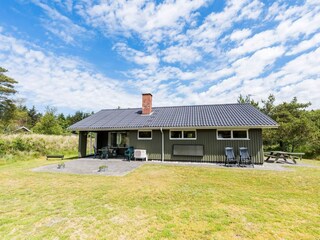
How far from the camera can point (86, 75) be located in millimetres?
14711

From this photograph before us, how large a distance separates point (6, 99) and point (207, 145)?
1145 inches

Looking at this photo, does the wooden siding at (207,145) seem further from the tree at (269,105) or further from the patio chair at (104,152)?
the tree at (269,105)

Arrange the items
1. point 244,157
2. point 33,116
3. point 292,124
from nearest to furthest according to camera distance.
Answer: point 244,157 < point 292,124 < point 33,116

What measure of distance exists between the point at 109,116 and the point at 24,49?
7.81m

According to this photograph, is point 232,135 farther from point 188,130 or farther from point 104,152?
point 104,152

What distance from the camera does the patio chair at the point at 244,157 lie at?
10.5 meters

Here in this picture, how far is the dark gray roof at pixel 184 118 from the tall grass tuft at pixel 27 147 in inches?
180

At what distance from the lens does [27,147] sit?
48.3 feet

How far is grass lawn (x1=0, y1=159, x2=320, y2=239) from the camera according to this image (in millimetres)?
3199

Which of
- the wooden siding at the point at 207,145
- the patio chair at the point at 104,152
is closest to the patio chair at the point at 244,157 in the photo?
the wooden siding at the point at 207,145

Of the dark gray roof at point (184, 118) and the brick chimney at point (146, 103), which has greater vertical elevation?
the brick chimney at point (146, 103)

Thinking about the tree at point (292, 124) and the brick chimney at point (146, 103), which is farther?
the tree at point (292, 124)

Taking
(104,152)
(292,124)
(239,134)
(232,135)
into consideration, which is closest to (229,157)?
(232,135)

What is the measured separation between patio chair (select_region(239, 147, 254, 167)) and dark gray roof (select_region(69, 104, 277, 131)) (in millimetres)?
1613
